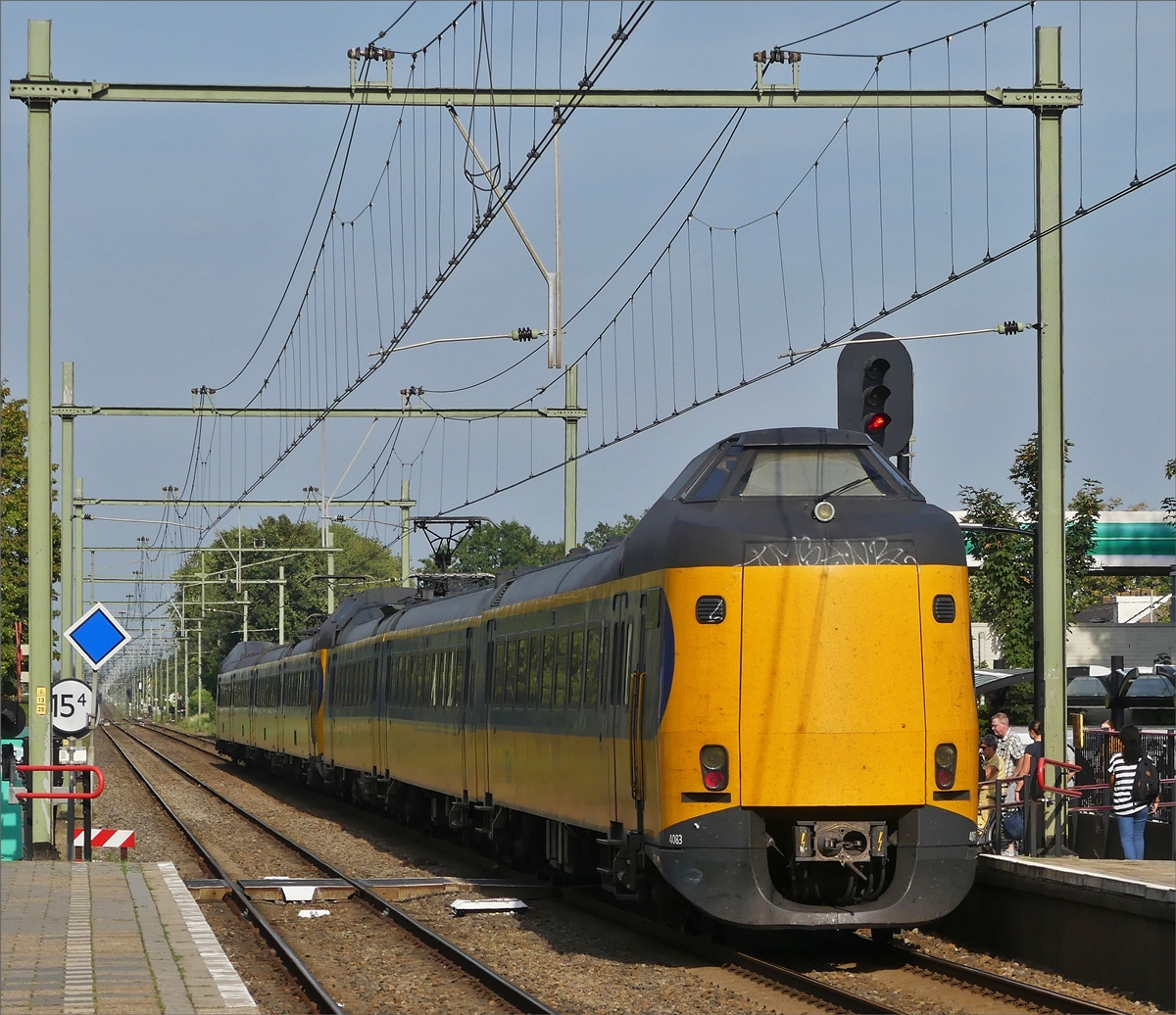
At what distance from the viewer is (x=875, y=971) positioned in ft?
40.5

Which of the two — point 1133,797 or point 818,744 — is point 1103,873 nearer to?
point 818,744

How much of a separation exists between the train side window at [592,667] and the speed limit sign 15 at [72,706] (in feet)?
24.9

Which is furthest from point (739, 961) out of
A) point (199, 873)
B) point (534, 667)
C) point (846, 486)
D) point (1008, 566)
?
point (1008, 566)

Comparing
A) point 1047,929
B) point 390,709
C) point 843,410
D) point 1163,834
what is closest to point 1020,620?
point 390,709

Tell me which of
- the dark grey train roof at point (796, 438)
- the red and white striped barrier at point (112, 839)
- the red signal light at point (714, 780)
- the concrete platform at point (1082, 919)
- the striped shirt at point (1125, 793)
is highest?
the dark grey train roof at point (796, 438)

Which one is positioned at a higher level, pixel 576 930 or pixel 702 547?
pixel 702 547

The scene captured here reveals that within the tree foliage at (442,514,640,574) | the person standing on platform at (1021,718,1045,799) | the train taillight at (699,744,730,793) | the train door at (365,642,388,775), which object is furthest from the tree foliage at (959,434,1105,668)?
the tree foliage at (442,514,640,574)

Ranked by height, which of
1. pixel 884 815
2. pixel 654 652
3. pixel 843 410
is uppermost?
pixel 843 410

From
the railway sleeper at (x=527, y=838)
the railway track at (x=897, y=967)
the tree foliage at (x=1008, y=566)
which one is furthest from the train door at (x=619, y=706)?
the tree foliage at (x=1008, y=566)

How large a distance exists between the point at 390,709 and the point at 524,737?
9601 mm

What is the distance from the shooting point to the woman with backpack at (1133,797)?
608 inches

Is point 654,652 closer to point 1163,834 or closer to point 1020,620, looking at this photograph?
point 1163,834

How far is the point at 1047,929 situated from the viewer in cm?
1216

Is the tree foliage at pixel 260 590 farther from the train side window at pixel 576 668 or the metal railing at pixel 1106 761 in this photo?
the train side window at pixel 576 668
